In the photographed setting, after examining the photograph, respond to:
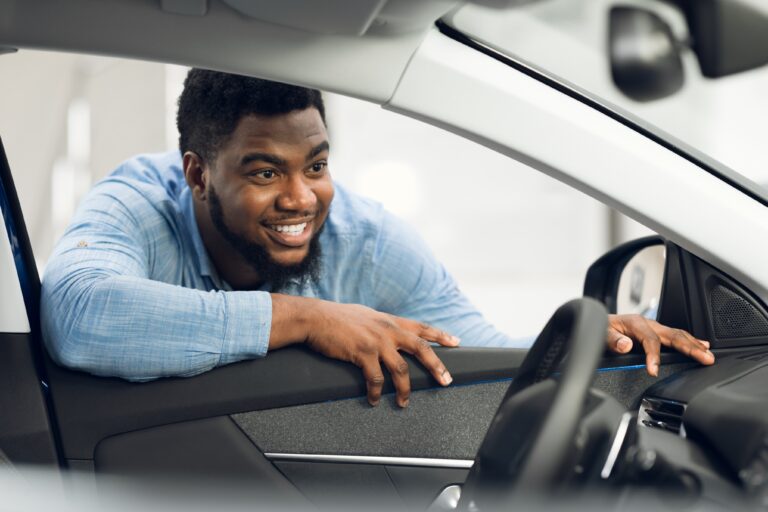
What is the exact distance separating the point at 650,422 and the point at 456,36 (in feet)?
2.26

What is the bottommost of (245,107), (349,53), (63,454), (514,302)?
(514,302)

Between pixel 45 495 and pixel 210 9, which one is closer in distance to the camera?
pixel 45 495

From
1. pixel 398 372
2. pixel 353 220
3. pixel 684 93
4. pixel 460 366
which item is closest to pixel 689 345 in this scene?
pixel 460 366

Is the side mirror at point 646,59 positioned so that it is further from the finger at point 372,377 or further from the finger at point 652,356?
the finger at point 372,377

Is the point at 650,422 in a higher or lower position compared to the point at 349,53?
lower

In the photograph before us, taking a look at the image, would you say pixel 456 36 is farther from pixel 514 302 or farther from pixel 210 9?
pixel 514 302

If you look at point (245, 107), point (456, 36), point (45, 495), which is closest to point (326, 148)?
point (245, 107)

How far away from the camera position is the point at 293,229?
187 cm

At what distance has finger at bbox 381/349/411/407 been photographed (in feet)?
4.75

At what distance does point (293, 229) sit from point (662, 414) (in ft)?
2.78

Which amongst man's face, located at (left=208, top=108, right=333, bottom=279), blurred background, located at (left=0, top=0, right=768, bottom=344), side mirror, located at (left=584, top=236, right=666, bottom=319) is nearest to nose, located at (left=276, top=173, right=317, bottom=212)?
man's face, located at (left=208, top=108, right=333, bottom=279)

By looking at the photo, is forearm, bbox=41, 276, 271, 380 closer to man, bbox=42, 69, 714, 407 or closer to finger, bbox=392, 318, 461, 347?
man, bbox=42, 69, 714, 407

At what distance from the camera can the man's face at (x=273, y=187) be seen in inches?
69.8

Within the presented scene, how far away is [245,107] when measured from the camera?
1820 mm
